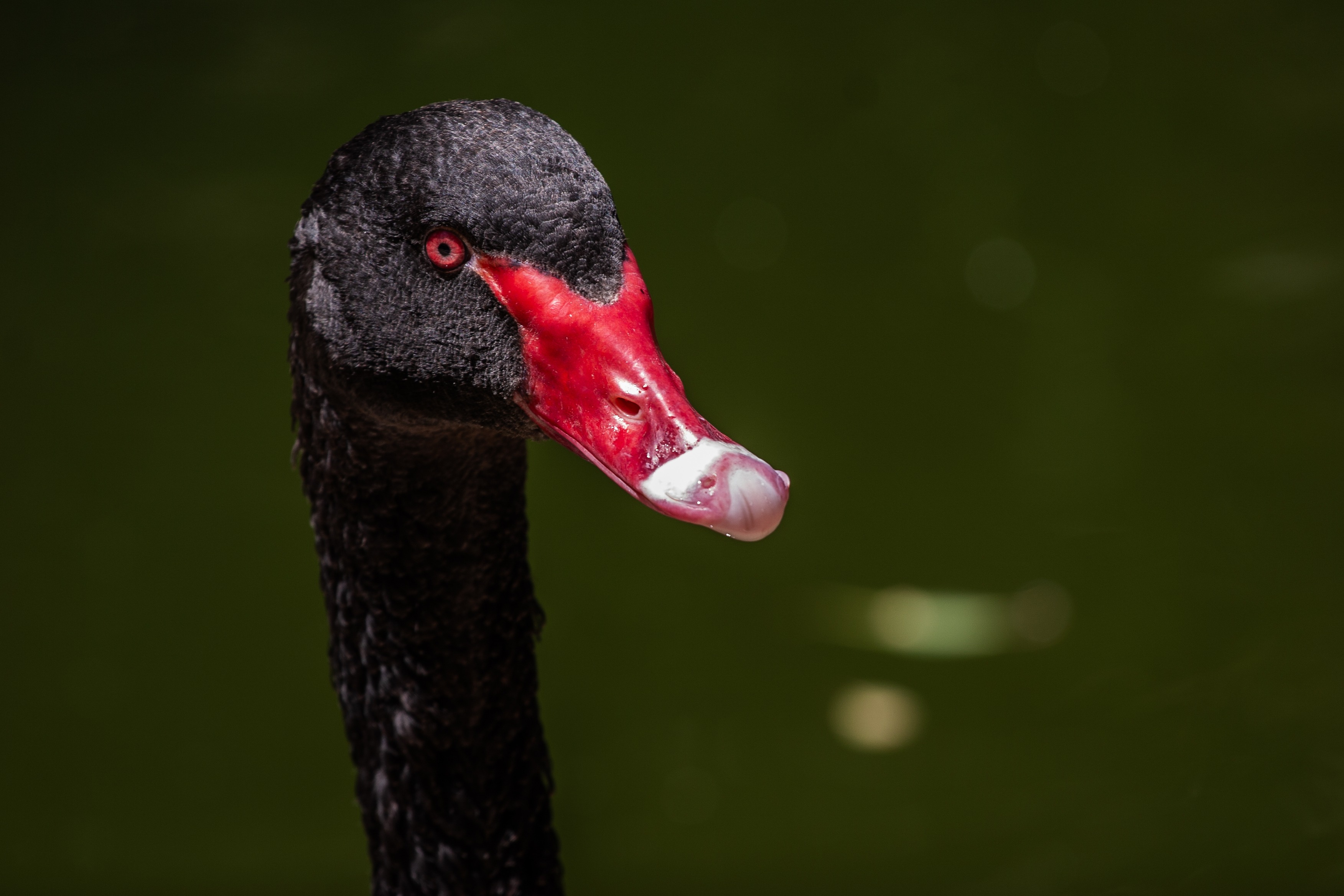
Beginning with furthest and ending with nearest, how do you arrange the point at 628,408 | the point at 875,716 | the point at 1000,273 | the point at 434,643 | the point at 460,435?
the point at 875,716
the point at 1000,273
the point at 434,643
the point at 460,435
the point at 628,408

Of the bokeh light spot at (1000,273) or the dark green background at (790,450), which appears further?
the bokeh light spot at (1000,273)

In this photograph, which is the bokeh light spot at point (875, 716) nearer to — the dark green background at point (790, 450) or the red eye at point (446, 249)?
the dark green background at point (790, 450)

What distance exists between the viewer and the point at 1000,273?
2520 millimetres

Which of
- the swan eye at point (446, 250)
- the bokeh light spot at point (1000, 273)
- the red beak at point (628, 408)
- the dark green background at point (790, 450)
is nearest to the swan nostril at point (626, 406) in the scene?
the red beak at point (628, 408)

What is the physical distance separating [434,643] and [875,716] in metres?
1.51

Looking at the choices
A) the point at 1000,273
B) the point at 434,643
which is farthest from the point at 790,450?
the point at 434,643

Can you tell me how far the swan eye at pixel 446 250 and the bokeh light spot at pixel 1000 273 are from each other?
1656 mm

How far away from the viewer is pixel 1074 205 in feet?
8.19

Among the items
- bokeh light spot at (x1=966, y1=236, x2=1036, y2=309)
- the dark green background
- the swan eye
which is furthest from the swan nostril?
bokeh light spot at (x1=966, y1=236, x2=1036, y2=309)

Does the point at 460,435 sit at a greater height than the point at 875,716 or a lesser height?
lesser

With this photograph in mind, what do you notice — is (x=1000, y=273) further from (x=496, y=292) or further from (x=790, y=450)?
(x=496, y=292)

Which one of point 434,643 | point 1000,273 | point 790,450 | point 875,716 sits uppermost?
point 1000,273

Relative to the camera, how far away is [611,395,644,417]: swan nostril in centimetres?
101

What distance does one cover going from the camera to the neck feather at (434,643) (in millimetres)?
1294
